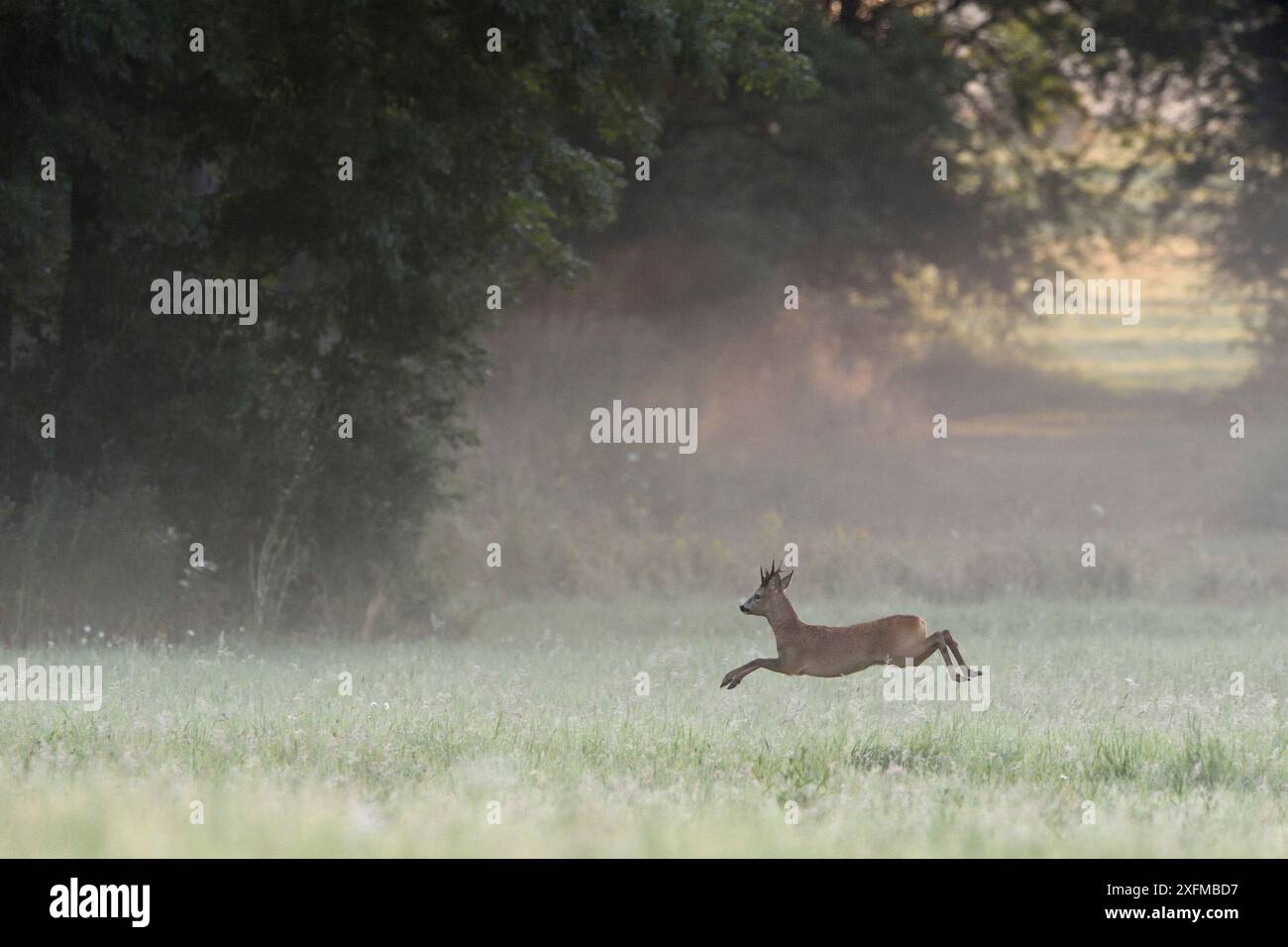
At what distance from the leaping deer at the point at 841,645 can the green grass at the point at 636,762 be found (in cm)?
28

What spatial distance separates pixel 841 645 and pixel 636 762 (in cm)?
243

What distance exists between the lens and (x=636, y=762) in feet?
30.4

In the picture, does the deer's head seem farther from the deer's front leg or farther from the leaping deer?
the deer's front leg

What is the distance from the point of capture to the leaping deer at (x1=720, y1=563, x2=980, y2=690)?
11297mm

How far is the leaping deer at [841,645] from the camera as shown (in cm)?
1130

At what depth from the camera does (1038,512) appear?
106 feet

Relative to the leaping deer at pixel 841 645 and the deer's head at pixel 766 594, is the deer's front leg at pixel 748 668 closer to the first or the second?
the leaping deer at pixel 841 645

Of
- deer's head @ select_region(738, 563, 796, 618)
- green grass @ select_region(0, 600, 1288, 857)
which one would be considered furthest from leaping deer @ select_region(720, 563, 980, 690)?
green grass @ select_region(0, 600, 1288, 857)

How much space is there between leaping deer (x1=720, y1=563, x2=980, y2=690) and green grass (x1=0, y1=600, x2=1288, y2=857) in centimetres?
28

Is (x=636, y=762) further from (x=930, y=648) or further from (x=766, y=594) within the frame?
(x=930, y=648)

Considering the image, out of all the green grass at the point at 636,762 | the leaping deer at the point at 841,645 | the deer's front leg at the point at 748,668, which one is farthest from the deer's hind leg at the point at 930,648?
the deer's front leg at the point at 748,668
